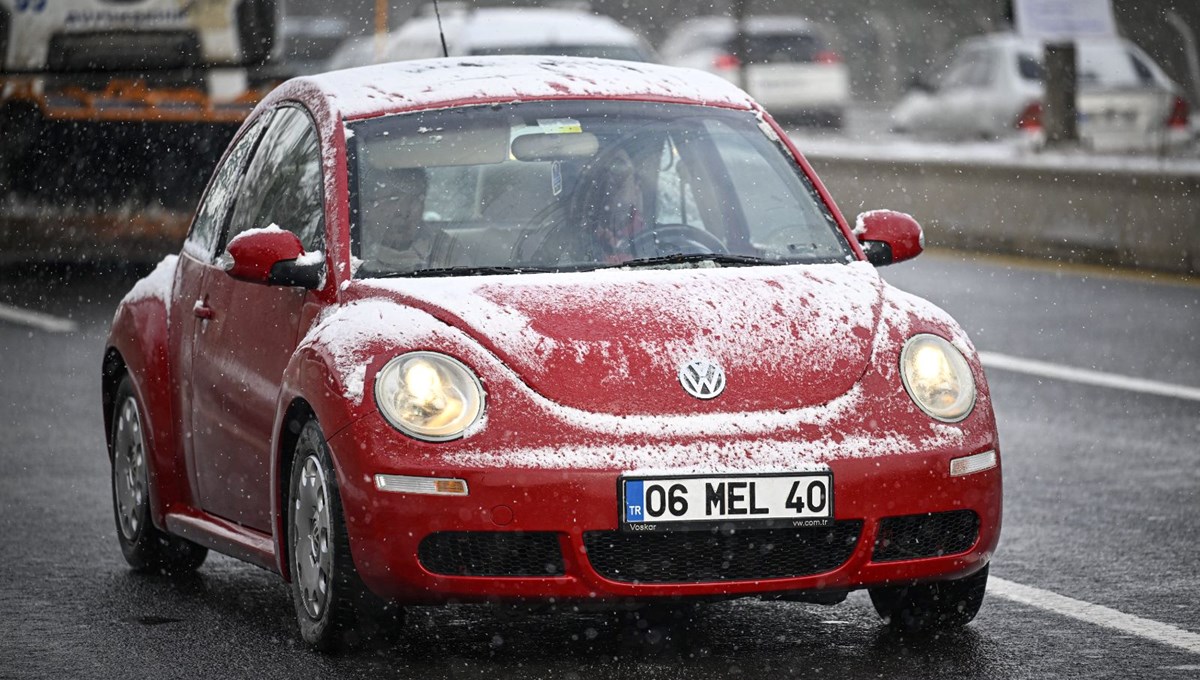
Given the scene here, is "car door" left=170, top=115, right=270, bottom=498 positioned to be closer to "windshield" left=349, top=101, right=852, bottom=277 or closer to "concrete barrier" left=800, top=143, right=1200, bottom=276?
"windshield" left=349, top=101, right=852, bottom=277

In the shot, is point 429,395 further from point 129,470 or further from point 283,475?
point 129,470

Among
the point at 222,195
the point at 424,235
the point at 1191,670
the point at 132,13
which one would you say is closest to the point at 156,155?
the point at 132,13

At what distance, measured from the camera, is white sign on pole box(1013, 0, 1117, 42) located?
70.1ft

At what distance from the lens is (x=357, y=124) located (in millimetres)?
6914

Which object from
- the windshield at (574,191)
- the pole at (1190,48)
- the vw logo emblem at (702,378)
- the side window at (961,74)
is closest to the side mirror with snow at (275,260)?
the windshield at (574,191)

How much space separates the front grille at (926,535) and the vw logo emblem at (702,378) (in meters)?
0.51

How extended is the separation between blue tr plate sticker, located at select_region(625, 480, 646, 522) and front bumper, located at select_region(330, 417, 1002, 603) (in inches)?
1.1

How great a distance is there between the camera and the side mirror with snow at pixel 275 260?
21.3ft

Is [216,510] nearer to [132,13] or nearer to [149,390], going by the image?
[149,390]

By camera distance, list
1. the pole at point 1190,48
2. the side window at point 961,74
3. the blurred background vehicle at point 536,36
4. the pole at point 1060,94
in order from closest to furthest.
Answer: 1. the blurred background vehicle at point 536,36
2. the pole at point 1060,94
3. the side window at point 961,74
4. the pole at point 1190,48

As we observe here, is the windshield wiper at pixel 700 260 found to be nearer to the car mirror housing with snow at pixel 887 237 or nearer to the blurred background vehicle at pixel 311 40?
the car mirror housing with snow at pixel 887 237

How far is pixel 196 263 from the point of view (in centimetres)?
751

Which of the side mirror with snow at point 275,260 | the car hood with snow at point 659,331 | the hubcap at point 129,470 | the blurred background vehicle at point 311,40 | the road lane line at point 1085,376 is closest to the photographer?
the car hood with snow at point 659,331

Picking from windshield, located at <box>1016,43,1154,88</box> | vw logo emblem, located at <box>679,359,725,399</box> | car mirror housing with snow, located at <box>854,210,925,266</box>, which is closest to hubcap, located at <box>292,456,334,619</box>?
vw logo emblem, located at <box>679,359,725,399</box>
